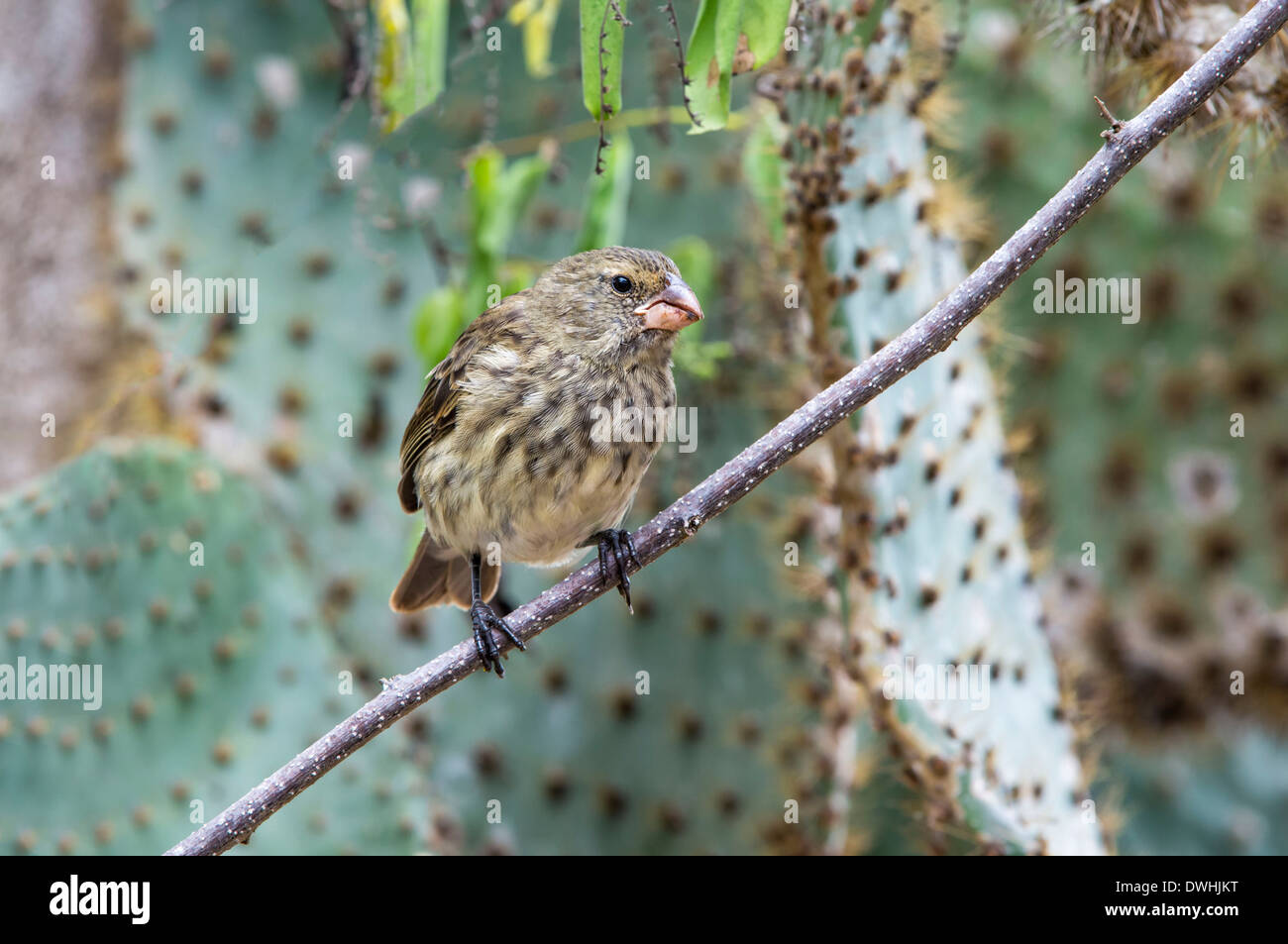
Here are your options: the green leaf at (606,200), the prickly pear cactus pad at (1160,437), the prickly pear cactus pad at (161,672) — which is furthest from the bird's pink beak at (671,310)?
the prickly pear cactus pad at (1160,437)

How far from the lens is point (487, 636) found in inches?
87.2

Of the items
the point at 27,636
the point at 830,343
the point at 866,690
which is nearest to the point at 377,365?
the point at 27,636

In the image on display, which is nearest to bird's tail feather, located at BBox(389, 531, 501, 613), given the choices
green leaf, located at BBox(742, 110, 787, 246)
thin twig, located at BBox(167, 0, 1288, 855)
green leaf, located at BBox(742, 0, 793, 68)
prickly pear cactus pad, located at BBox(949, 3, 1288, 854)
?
thin twig, located at BBox(167, 0, 1288, 855)

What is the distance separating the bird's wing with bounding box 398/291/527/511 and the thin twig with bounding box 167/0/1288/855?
72cm

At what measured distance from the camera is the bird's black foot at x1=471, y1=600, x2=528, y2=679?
2.04 m

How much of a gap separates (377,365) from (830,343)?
116 cm

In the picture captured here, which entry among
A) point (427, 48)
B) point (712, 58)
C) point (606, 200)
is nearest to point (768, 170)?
point (606, 200)

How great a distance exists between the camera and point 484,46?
9.96ft

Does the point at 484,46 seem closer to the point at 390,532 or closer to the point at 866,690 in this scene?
the point at 390,532

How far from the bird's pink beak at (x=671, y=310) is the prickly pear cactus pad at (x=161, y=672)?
1.01 meters

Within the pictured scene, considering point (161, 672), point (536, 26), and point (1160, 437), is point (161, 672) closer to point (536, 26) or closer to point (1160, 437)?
point (536, 26)

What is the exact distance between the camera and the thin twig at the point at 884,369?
1.80m

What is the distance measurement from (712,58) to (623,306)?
670 millimetres

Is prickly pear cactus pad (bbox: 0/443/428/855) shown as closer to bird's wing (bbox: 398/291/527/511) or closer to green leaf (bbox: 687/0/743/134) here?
bird's wing (bbox: 398/291/527/511)
